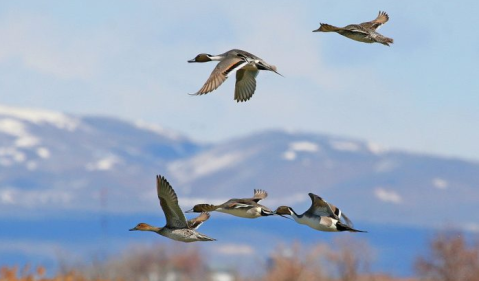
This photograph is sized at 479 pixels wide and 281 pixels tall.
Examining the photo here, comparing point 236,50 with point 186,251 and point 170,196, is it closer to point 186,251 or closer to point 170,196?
point 170,196

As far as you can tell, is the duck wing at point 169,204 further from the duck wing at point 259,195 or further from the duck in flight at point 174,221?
the duck wing at point 259,195

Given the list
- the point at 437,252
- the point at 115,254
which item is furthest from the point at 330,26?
the point at 437,252

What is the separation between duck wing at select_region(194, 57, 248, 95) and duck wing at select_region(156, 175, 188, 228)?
124 cm

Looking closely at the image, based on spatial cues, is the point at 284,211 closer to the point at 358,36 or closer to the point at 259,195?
the point at 259,195

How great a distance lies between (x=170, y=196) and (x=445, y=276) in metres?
46.6

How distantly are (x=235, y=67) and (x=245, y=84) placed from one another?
5.96 ft

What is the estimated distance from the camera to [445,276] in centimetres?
5531

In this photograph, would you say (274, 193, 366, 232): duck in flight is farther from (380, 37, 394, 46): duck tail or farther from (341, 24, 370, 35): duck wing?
(341, 24, 370, 35): duck wing

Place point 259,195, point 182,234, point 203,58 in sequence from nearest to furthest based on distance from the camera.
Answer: point 182,234, point 259,195, point 203,58

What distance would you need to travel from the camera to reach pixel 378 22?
13.5 metres

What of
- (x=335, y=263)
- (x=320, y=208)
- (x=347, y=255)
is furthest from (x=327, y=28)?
Answer: (x=335, y=263)

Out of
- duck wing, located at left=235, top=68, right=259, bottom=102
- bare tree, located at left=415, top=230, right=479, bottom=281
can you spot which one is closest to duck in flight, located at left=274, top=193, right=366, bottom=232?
duck wing, located at left=235, top=68, right=259, bottom=102

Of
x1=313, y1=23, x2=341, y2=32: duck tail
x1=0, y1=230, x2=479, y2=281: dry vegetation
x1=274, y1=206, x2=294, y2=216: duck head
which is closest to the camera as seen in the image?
x1=274, y1=206, x2=294, y2=216: duck head

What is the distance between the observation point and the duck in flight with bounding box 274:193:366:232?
10379 mm
